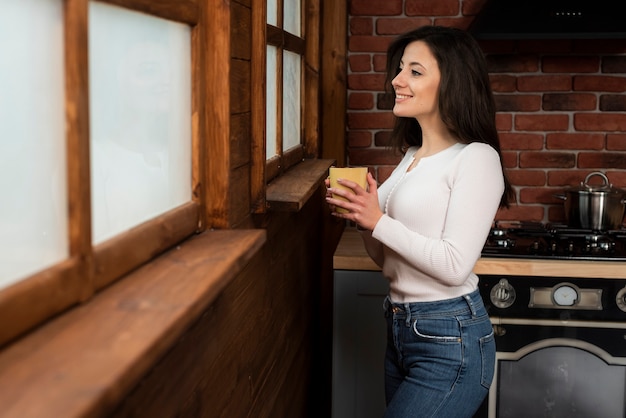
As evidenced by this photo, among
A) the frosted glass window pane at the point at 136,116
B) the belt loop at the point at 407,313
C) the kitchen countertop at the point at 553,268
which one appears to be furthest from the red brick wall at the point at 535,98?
the frosted glass window pane at the point at 136,116

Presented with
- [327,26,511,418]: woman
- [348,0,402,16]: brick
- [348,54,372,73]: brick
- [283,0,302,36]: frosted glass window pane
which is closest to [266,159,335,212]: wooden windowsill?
[327,26,511,418]: woman

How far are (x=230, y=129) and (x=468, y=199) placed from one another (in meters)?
0.70

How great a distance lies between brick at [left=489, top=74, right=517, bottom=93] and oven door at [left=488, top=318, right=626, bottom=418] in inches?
39.1

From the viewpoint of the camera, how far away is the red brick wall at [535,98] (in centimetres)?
329

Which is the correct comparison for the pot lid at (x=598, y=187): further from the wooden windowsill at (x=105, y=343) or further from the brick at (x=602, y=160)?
the wooden windowsill at (x=105, y=343)

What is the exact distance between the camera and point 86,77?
838 millimetres

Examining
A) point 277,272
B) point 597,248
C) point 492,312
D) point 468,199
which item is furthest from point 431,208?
point 597,248

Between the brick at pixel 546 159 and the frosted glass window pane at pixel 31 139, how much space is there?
9.04 ft

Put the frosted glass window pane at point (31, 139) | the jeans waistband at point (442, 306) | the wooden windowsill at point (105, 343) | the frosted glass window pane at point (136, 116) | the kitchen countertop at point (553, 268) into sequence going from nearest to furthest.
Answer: the wooden windowsill at point (105, 343)
the frosted glass window pane at point (31, 139)
the frosted glass window pane at point (136, 116)
the jeans waistband at point (442, 306)
the kitchen countertop at point (553, 268)

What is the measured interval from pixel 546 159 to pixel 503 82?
13.9 inches

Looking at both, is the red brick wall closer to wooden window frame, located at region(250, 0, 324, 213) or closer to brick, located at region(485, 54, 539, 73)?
brick, located at region(485, 54, 539, 73)

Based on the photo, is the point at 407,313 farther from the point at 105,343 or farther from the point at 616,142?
the point at 616,142

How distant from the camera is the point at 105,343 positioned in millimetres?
717

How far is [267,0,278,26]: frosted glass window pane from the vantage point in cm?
204
